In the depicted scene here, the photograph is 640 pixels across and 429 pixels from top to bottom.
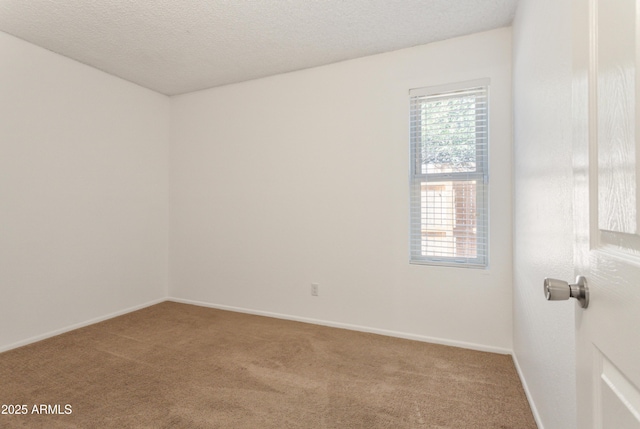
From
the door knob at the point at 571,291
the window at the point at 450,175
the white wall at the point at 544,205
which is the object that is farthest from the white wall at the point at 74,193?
the white wall at the point at 544,205

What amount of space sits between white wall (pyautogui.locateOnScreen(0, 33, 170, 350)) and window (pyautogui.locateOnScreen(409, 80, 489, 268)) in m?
3.08

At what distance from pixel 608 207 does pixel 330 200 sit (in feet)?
9.04

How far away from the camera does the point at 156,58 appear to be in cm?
319

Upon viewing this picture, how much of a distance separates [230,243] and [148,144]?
1568 millimetres

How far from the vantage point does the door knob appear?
0.67 metres

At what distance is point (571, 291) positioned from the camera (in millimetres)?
694

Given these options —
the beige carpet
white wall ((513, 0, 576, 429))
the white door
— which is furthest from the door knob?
the beige carpet

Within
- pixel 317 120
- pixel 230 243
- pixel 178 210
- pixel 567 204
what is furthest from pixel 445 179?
pixel 178 210

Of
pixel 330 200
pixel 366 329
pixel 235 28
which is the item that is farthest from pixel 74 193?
pixel 366 329

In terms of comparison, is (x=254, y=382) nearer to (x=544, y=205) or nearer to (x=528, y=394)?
A: (x=528, y=394)

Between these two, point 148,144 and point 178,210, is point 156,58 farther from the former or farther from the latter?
point 178,210

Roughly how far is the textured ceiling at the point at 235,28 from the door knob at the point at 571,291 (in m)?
2.32

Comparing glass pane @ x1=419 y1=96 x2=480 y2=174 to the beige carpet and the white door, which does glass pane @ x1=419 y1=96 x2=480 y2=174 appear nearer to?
the beige carpet

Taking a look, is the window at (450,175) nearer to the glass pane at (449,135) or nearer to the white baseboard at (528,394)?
the glass pane at (449,135)
